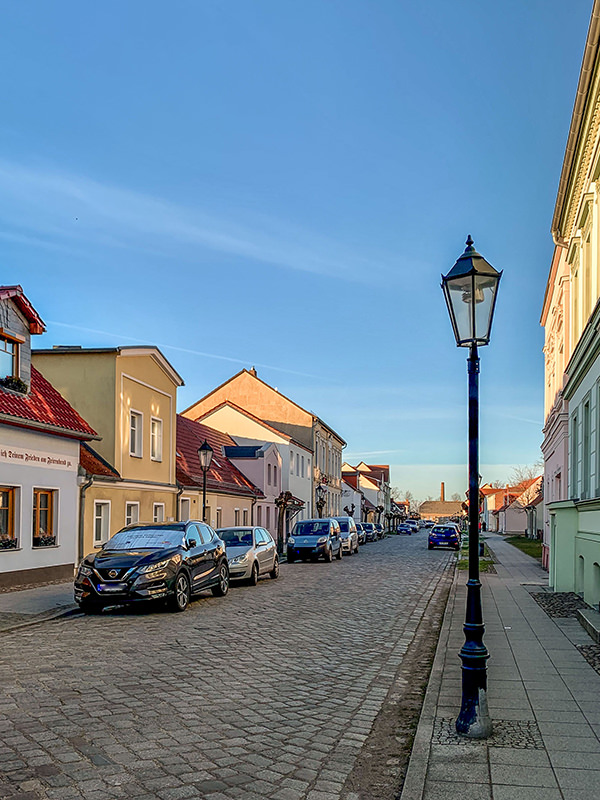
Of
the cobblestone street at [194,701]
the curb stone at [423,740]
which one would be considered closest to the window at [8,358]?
the cobblestone street at [194,701]

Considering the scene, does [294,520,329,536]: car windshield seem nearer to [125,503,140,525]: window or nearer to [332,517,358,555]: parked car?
[332,517,358,555]: parked car

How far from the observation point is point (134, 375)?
963 inches

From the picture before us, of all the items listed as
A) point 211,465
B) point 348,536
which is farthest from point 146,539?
point 348,536

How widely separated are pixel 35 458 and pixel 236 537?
5763mm

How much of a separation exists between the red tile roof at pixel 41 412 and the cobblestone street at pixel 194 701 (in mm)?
5250

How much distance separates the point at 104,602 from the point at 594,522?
837 cm

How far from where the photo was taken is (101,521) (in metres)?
21.9

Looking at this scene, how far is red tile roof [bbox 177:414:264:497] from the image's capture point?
1206 inches

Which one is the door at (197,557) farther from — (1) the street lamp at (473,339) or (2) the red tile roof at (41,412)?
(1) the street lamp at (473,339)

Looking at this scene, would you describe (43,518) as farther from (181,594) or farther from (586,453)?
(586,453)

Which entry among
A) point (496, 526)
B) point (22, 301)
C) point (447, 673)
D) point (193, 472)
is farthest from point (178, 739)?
point (496, 526)

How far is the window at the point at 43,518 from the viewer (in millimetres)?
18266

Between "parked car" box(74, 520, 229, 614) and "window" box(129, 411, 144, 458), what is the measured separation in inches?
344

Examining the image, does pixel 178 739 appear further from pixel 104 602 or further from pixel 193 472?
pixel 193 472
